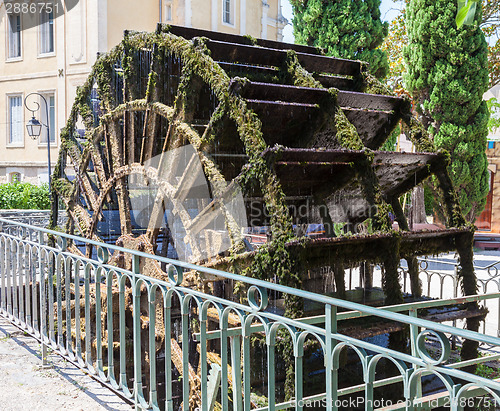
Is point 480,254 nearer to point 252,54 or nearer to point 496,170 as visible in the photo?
point 496,170

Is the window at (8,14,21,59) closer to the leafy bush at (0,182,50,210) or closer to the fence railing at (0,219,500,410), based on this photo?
the leafy bush at (0,182,50,210)

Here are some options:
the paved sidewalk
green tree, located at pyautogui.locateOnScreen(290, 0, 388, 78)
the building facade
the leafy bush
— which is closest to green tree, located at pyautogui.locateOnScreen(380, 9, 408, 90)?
green tree, located at pyautogui.locateOnScreen(290, 0, 388, 78)

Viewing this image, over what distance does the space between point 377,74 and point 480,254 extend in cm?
518

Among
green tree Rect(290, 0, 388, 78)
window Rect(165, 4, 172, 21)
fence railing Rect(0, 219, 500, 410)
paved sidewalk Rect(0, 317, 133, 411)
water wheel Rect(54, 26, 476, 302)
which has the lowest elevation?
paved sidewalk Rect(0, 317, 133, 411)

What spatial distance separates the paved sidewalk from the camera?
3.10m

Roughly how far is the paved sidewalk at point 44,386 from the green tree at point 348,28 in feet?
36.1

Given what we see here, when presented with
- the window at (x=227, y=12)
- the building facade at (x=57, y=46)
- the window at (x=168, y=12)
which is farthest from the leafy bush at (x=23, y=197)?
the window at (x=227, y=12)

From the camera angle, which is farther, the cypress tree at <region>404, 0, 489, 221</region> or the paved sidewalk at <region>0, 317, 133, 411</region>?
the cypress tree at <region>404, 0, 489, 221</region>

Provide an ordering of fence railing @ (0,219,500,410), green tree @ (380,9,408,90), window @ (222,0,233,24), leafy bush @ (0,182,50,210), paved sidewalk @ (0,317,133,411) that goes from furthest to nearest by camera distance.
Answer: window @ (222,0,233,24) → green tree @ (380,9,408,90) → leafy bush @ (0,182,50,210) → paved sidewalk @ (0,317,133,411) → fence railing @ (0,219,500,410)

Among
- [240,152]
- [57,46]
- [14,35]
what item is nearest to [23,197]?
[57,46]

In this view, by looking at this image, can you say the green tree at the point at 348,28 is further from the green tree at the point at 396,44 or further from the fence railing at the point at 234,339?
the fence railing at the point at 234,339

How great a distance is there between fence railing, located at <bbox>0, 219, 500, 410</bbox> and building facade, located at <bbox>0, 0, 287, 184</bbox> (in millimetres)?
12832

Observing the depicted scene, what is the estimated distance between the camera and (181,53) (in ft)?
17.7

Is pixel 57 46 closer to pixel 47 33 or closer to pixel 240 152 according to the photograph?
pixel 47 33
